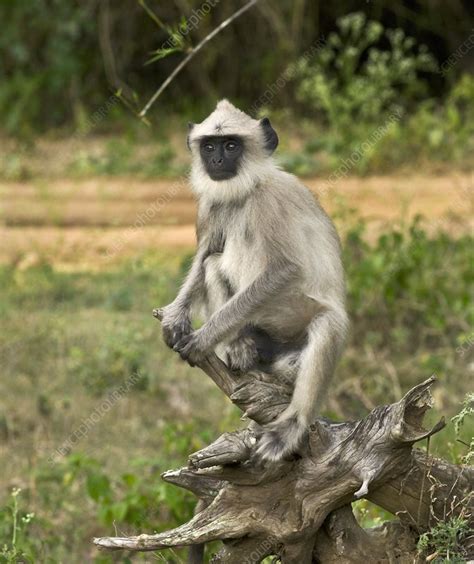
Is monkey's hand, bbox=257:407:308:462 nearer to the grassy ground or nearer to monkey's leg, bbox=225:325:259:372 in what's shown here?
monkey's leg, bbox=225:325:259:372

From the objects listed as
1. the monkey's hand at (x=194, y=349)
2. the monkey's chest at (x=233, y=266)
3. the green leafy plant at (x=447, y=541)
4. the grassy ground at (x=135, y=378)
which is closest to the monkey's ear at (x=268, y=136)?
the monkey's chest at (x=233, y=266)

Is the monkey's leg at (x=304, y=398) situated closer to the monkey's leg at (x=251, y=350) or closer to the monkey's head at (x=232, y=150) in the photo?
the monkey's leg at (x=251, y=350)

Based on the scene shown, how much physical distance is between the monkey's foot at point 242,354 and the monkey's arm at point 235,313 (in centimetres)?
15

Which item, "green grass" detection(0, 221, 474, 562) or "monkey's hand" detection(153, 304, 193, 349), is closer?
"monkey's hand" detection(153, 304, 193, 349)

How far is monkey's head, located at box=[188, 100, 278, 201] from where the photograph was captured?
5.02 metres

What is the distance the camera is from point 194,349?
4.76m

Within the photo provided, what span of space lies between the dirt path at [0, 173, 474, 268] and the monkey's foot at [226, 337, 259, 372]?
5.60 metres

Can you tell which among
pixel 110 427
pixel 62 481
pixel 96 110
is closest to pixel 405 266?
pixel 110 427

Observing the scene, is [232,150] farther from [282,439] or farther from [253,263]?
[282,439]

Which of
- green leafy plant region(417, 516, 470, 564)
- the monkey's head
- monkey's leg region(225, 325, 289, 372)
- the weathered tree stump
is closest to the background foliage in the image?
green leafy plant region(417, 516, 470, 564)

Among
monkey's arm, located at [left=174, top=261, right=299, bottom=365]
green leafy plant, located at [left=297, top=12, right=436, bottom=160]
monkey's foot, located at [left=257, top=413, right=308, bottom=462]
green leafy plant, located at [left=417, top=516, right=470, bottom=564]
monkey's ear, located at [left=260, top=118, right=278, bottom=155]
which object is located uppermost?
monkey's ear, located at [left=260, top=118, right=278, bottom=155]

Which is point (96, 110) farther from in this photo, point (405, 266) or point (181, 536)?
point (181, 536)

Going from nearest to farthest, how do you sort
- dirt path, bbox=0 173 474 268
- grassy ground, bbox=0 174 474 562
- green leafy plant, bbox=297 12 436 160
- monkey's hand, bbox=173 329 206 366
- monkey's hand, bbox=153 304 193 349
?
monkey's hand, bbox=173 329 206 366 → monkey's hand, bbox=153 304 193 349 → grassy ground, bbox=0 174 474 562 → dirt path, bbox=0 173 474 268 → green leafy plant, bbox=297 12 436 160

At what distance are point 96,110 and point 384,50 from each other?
367cm
